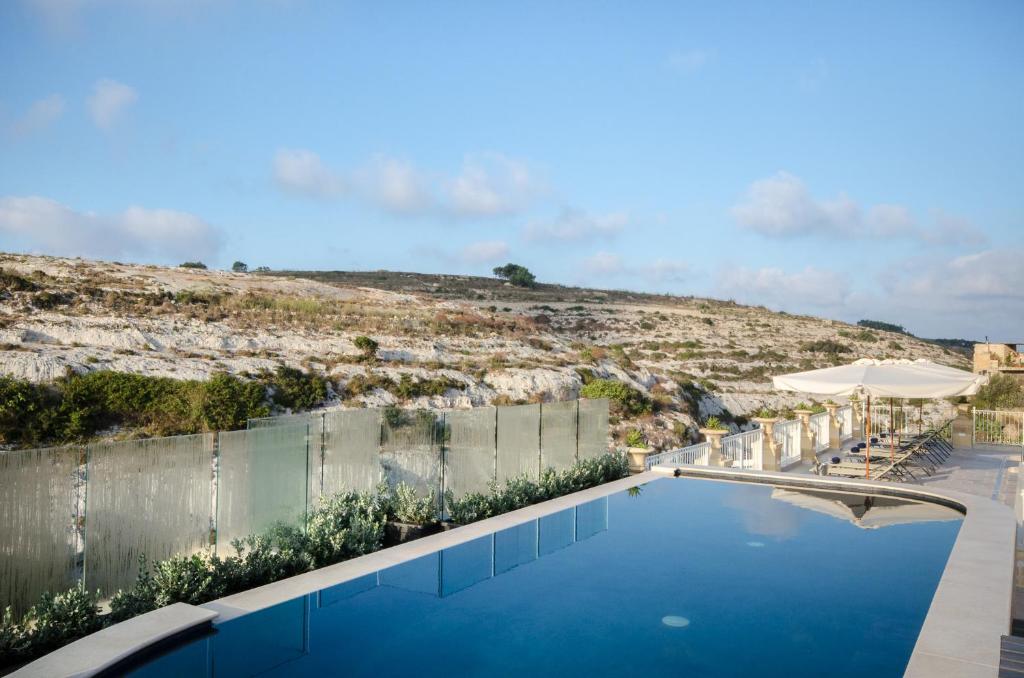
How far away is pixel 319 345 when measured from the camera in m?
28.8

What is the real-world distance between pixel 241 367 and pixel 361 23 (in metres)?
11.8

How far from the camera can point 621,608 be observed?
6.99m

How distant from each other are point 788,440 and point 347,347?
18143 mm

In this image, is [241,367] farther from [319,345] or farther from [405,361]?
[405,361]

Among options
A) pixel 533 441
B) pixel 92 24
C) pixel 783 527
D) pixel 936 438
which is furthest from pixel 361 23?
pixel 936 438

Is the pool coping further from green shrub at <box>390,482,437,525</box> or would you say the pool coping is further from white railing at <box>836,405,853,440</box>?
white railing at <box>836,405,853,440</box>

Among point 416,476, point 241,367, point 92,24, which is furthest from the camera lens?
point 241,367

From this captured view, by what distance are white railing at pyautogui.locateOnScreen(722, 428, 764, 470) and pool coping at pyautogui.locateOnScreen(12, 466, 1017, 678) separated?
17.3 ft

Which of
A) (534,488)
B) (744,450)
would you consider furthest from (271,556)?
(744,450)

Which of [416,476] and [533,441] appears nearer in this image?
[416,476]

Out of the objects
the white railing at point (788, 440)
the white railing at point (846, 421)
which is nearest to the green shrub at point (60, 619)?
the white railing at point (788, 440)

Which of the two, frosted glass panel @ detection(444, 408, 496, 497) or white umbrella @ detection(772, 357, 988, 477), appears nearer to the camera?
frosted glass panel @ detection(444, 408, 496, 497)

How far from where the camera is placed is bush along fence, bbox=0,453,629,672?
546 centimetres

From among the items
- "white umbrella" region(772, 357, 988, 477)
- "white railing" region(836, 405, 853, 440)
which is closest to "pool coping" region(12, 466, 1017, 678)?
"white umbrella" region(772, 357, 988, 477)
